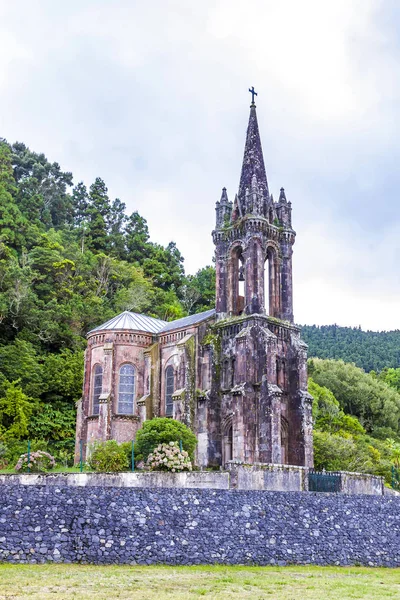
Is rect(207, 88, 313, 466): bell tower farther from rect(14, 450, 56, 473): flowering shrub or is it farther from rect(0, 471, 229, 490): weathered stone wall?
rect(0, 471, 229, 490): weathered stone wall

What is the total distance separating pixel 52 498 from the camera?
64.8ft

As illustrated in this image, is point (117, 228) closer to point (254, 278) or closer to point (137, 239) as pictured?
point (137, 239)

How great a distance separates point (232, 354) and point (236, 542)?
842 inches

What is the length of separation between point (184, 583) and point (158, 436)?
→ 16.9 metres

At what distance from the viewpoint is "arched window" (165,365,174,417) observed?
4325 centimetres

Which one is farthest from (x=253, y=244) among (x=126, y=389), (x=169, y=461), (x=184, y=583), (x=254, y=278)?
(x=184, y=583)

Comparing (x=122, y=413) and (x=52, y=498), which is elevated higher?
(x=122, y=413)

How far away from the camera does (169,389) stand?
43.9m

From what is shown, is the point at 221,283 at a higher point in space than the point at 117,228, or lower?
lower

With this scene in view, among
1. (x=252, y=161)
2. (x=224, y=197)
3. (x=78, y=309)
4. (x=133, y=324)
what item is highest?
(x=252, y=161)

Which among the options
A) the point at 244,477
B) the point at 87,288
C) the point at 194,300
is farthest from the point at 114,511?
the point at 194,300

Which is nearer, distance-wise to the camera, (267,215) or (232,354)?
(232,354)

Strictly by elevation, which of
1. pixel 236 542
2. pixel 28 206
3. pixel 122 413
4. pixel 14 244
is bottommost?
pixel 236 542

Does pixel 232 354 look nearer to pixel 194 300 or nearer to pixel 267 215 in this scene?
pixel 267 215
